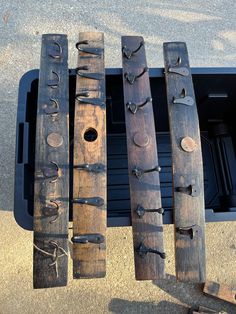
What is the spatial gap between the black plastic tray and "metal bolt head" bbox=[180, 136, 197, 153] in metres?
0.21

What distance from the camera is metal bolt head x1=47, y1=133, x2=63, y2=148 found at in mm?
1071

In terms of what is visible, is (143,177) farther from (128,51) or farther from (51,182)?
(128,51)

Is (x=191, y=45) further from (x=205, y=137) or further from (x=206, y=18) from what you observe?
(x=205, y=137)

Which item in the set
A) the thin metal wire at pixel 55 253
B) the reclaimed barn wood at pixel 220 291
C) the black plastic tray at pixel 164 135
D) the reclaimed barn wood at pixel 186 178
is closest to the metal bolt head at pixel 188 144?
the reclaimed barn wood at pixel 186 178

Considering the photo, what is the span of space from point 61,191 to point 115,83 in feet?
1.55

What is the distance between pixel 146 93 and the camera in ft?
3.78

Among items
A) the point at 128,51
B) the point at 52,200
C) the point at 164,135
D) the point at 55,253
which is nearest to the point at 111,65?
the point at 164,135

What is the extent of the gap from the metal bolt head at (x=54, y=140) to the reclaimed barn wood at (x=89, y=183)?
0.04 metres

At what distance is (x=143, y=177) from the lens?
1.07 meters

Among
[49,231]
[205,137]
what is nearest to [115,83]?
[205,137]

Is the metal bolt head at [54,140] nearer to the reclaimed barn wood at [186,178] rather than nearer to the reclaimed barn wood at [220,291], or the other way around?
the reclaimed barn wood at [186,178]

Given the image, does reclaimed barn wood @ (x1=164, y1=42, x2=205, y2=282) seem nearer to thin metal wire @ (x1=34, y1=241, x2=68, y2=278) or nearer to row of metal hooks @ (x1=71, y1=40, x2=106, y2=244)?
row of metal hooks @ (x1=71, y1=40, x2=106, y2=244)

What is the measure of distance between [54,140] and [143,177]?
268 millimetres

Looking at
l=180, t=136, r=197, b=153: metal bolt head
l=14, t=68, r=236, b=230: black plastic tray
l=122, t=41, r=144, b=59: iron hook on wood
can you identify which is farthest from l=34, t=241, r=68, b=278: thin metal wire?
l=122, t=41, r=144, b=59: iron hook on wood
